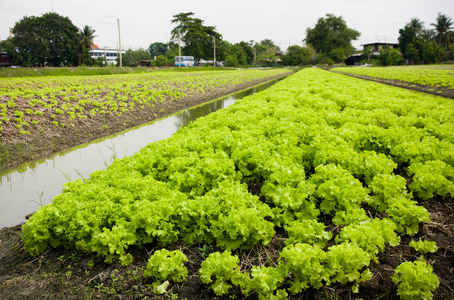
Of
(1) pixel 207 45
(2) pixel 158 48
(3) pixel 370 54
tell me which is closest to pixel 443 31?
(3) pixel 370 54

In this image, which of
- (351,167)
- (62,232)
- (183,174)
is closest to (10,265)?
(62,232)

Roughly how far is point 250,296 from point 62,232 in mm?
2627

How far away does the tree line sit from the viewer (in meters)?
56.4

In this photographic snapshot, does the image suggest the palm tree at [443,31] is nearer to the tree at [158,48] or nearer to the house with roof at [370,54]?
the house with roof at [370,54]

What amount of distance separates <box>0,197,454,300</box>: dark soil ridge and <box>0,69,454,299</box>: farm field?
1cm

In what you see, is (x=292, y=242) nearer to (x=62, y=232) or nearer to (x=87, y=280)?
(x=87, y=280)

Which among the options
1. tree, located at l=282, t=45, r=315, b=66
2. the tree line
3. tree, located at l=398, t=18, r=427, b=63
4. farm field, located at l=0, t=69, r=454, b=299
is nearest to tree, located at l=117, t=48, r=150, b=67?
the tree line

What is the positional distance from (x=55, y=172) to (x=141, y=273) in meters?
5.56

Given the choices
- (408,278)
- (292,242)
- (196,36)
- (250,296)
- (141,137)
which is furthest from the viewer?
(196,36)

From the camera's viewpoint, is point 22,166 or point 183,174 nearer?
point 183,174

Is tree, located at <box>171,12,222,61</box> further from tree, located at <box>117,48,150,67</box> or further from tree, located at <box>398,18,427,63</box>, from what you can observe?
tree, located at <box>398,18,427,63</box>

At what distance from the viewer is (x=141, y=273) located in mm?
3586

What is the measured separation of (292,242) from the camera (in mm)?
3795

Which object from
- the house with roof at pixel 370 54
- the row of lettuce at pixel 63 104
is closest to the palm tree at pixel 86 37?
the row of lettuce at pixel 63 104
